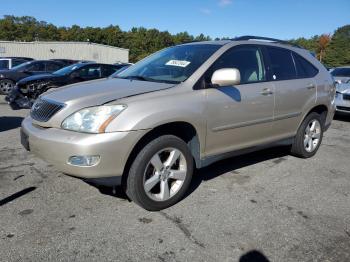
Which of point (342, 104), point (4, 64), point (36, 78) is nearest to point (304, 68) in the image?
point (342, 104)

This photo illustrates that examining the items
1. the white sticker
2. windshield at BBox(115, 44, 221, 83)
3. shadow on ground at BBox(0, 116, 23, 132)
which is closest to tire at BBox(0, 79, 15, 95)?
shadow on ground at BBox(0, 116, 23, 132)

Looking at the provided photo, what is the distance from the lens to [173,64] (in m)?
4.37

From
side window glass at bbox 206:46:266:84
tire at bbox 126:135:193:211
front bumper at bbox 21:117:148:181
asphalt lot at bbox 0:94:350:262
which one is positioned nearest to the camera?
asphalt lot at bbox 0:94:350:262

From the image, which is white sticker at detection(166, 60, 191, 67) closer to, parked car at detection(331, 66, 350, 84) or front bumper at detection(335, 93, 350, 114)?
front bumper at detection(335, 93, 350, 114)

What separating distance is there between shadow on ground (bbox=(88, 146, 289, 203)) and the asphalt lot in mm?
27

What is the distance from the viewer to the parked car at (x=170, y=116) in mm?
3307

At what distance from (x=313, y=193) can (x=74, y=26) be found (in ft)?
332

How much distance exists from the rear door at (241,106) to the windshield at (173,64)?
8.4 inches

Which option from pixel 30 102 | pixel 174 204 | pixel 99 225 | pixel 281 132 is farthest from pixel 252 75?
pixel 30 102

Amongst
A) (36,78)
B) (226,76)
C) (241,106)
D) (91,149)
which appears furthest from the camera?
(36,78)

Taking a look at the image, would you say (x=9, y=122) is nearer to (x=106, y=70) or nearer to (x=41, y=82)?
(x=41, y=82)

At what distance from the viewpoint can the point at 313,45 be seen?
9875cm

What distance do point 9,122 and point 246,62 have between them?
18.7 ft

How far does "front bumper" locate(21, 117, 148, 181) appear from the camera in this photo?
10.5ft
